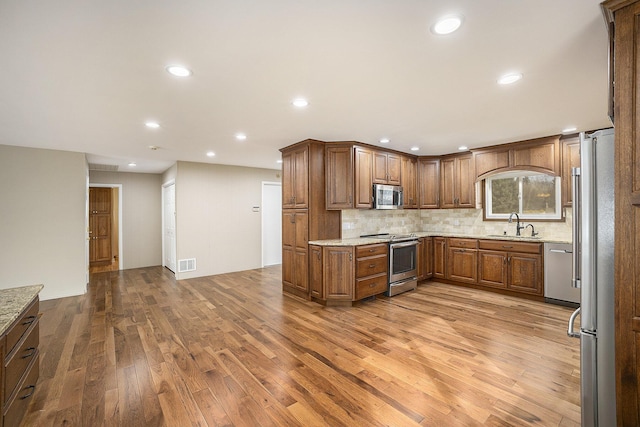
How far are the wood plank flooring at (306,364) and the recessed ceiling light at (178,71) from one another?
2415 millimetres

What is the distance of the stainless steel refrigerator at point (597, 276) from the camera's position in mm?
1507

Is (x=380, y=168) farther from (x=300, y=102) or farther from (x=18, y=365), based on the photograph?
(x=18, y=365)

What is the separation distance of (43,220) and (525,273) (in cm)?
756

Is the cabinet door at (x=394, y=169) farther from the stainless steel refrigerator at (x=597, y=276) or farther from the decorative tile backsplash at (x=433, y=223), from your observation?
the stainless steel refrigerator at (x=597, y=276)

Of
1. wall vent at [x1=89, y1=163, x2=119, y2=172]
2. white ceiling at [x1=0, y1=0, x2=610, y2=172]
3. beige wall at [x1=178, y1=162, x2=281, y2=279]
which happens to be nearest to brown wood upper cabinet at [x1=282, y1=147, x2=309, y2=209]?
white ceiling at [x1=0, y1=0, x2=610, y2=172]

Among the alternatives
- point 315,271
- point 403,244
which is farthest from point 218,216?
point 403,244

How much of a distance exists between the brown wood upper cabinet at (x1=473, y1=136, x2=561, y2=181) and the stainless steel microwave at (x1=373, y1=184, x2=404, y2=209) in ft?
4.50

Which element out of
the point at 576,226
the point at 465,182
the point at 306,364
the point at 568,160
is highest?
the point at 568,160

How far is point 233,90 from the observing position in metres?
2.61

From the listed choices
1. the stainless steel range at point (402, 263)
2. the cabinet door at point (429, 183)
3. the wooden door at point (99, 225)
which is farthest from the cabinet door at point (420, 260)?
the wooden door at point (99, 225)

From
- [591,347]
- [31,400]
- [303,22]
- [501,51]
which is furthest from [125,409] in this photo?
[501,51]

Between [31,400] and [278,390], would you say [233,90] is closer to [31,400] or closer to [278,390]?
[278,390]

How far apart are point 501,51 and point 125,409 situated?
353 cm

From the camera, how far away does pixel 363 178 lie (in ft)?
15.5
